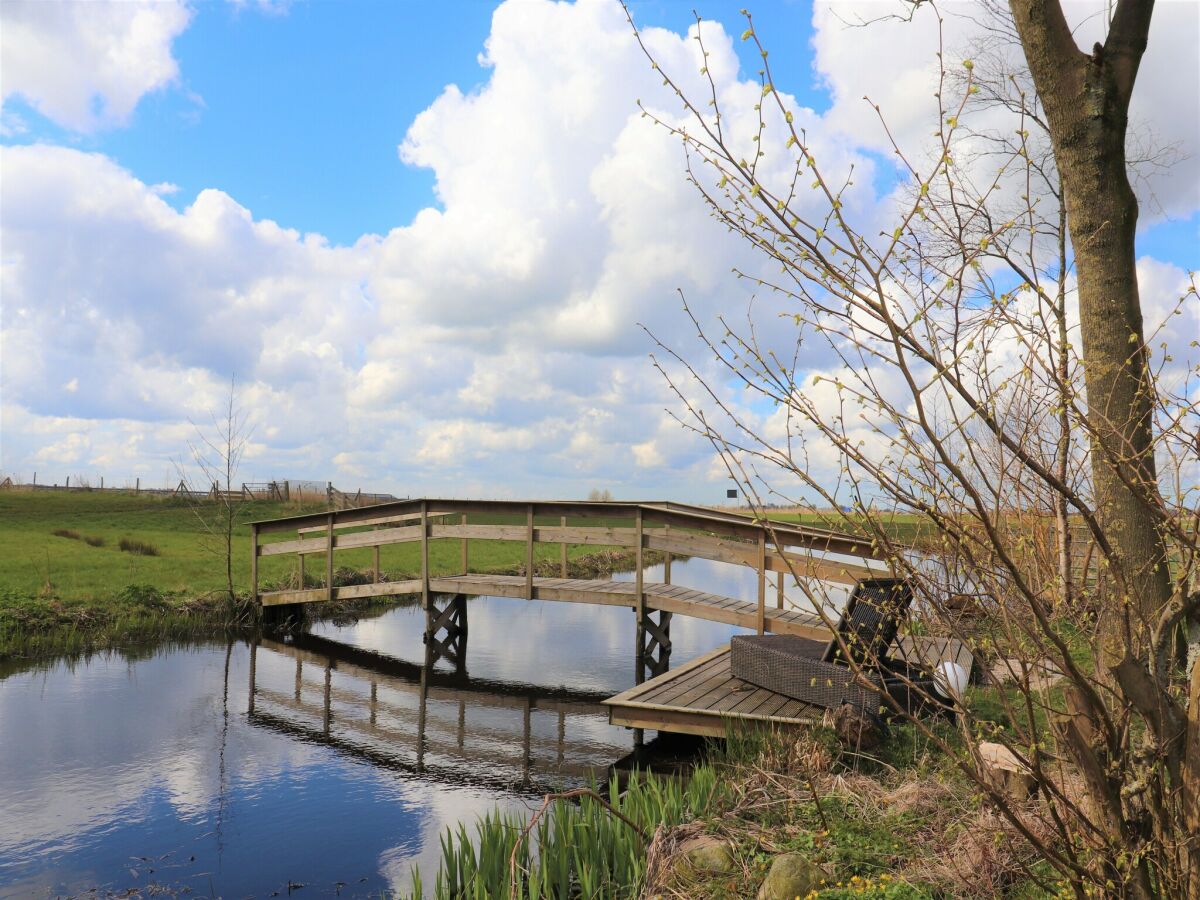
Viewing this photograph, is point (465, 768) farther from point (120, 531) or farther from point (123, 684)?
point (120, 531)

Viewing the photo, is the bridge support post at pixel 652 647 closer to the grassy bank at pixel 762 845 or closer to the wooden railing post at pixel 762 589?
the wooden railing post at pixel 762 589

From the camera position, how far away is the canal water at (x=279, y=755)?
224 inches

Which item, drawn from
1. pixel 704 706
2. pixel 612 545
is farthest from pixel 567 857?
pixel 612 545

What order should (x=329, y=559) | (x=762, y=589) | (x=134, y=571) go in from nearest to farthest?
1. (x=762, y=589)
2. (x=329, y=559)
3. (x=134, y=571)

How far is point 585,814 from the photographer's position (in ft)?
14.9

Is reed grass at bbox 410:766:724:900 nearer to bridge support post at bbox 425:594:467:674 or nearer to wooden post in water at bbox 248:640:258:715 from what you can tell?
wooden post in water at bbox 248:640:258:715

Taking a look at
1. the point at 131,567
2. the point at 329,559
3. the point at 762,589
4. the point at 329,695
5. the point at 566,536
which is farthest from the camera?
the point at 131,567

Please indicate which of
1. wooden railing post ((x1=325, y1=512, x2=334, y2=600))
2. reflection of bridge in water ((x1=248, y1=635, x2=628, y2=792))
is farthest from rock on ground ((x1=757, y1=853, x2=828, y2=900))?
wooden railing post ((x1=325, y1=512, x2=334, y2=600))

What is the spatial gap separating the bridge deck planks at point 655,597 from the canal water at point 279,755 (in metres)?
0.99

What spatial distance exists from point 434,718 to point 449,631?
13.2ft

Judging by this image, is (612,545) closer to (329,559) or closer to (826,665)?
(329,559)

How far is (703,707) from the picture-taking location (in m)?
7.02

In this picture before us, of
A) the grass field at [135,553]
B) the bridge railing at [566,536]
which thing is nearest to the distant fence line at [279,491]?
the grass field at [135,553]

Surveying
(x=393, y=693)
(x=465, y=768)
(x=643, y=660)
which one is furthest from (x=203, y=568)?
(x=465, y=768)
